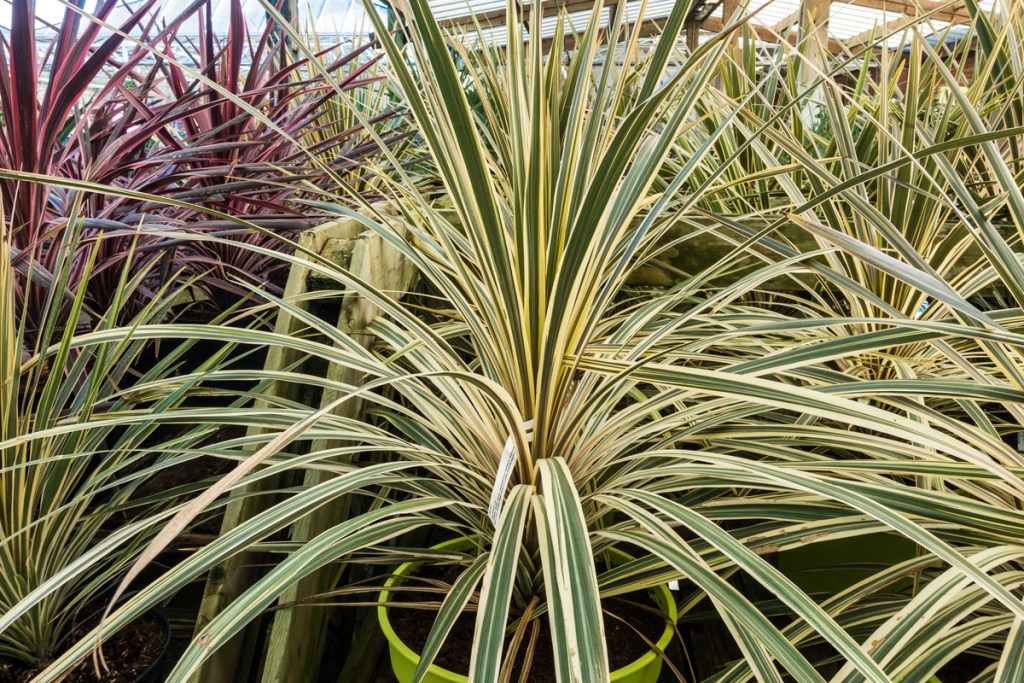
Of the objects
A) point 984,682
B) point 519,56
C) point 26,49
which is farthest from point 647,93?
point 26,49

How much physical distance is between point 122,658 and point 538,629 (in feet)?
1.42

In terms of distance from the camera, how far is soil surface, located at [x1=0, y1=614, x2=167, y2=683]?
670 millimetres

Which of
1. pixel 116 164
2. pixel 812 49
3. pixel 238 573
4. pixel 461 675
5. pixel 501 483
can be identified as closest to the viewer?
pixel 501 483

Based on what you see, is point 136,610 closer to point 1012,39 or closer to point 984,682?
point 984,682

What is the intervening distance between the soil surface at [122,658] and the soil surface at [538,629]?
0.25 m

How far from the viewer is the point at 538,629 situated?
674 mm

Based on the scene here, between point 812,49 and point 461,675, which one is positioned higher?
point 812,49

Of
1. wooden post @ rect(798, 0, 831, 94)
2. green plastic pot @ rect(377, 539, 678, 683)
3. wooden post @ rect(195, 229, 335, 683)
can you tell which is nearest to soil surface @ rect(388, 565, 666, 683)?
green plastic pot @ rect(377, 539, 678, 683)

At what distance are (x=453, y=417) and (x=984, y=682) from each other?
0.55m

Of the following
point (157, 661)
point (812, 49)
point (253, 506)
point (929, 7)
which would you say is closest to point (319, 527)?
point (253, 506)

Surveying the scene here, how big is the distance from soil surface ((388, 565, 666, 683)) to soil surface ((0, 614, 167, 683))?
9.9 inches

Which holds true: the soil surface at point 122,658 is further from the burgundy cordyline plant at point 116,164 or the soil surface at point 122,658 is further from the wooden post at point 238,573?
the burgundy cordyline plant at point 116,164

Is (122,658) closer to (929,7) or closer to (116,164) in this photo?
(116,164)

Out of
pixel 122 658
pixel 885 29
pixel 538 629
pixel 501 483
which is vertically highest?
pixel 885 29
